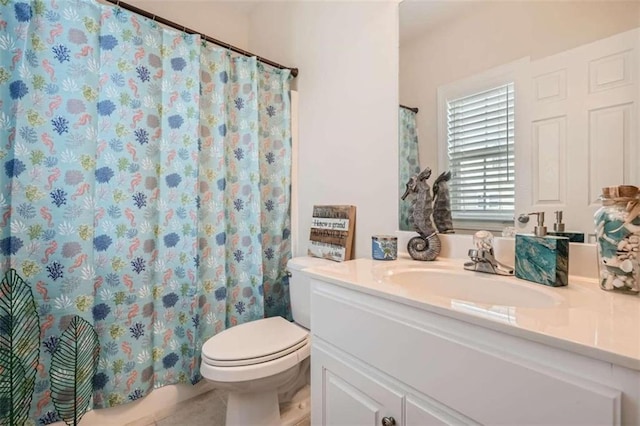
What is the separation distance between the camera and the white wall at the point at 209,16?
6.02 feet

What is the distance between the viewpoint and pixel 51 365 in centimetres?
112

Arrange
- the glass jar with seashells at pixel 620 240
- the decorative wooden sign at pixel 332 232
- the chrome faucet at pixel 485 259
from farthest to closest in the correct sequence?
1. the decorative wooden sign at pixel 332 232
2. the chrome faucet at pixel 485 259
3. the glass jar with seashells at pixel 620 240

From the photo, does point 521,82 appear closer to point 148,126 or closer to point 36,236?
point 148,126

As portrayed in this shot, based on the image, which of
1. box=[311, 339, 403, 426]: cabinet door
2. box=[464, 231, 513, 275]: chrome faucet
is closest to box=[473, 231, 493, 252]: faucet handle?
box=[464, 231, 513, 275]: chrome faucet

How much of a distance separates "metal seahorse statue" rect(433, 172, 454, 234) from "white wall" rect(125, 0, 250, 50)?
6.27 feet

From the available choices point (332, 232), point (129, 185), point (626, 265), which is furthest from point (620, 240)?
point (129, 185)

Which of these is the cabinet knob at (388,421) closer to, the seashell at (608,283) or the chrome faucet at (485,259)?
the chrome faucet at (485,259)

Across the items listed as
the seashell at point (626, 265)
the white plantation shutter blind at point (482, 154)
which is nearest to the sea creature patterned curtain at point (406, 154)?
the white plantation shutter blind at point (482, 154)

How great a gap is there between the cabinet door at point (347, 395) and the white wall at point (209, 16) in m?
2.15

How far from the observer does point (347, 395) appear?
33.4 inches

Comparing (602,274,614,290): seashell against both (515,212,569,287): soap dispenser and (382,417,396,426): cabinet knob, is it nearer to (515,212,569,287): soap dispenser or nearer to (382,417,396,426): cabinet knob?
(515,212,569,287): soap dispenser

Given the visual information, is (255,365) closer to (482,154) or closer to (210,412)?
(210,412)

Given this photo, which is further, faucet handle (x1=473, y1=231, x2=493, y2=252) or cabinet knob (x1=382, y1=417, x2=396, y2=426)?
faucet handle (x1=473, y1=231, x2=493, y2=252)

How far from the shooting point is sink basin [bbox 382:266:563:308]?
76 cm
